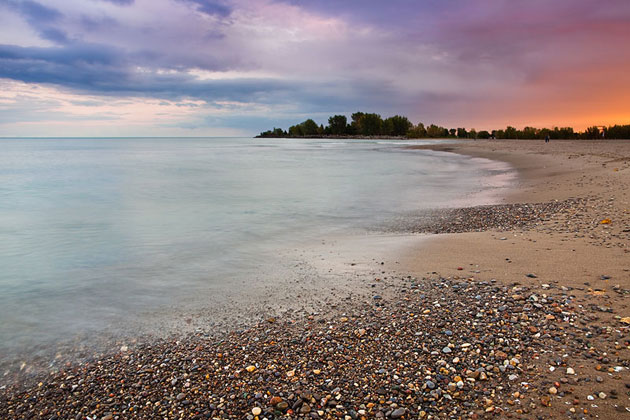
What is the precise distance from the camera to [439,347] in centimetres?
320

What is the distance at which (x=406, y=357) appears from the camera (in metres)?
3.10

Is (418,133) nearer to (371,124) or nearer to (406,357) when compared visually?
(371,124)

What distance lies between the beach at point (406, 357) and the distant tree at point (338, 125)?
15041cm

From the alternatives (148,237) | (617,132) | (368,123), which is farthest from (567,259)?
(368,123)

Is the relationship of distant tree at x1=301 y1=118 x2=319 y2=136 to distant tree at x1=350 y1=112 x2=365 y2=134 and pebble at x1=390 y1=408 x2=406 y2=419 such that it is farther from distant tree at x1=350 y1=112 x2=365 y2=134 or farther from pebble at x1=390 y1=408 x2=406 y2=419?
pebble at x1=390 y1=408 x2=406 y2=419

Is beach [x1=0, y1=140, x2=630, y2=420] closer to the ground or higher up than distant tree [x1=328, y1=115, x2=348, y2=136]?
closer to the ground

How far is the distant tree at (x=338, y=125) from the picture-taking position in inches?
5949

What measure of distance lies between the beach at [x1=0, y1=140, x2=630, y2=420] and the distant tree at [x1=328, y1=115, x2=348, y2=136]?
493 feet

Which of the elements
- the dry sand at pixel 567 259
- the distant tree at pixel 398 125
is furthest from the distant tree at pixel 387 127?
the dry sand at pixel 567 259

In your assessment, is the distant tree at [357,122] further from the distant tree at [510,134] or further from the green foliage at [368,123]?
the distant tree at [510,134]

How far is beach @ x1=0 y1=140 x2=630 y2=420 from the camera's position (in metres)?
2.63

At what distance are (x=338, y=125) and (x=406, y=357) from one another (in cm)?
15511

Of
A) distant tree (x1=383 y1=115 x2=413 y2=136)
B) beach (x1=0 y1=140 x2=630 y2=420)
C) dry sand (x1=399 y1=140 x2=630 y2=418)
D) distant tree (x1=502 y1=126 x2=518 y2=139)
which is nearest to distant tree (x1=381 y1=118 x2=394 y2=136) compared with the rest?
distant tree (x1=383 y1=115 x2=413 y2=136)

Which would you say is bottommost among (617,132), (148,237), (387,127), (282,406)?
(148,237)
